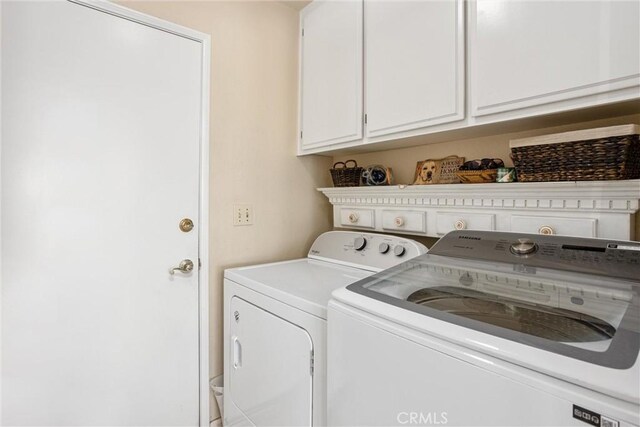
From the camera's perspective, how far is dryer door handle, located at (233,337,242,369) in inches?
60.9

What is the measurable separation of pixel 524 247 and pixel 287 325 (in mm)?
878

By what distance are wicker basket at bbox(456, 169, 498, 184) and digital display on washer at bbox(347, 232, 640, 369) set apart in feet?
1.30

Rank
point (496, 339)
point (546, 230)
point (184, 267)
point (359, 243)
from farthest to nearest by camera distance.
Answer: point (359, 243), point (184, 267), point (546, 230), point (496, 339)

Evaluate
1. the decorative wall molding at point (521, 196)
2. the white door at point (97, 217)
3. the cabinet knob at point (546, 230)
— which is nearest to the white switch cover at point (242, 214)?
the white door at point (97, 217)

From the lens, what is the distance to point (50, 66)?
1273 mm

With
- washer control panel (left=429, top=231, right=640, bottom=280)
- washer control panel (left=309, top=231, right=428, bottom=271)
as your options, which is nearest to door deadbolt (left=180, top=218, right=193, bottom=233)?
washer control panel (left=309, top=231, right=428, bottom=271)

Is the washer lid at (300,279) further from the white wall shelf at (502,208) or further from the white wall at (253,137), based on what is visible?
the white wall shelf at (502,208)

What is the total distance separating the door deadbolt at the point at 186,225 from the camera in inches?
63.3

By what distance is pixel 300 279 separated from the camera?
148 cm

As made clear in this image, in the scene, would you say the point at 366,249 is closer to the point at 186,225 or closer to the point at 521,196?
the point at 521,196

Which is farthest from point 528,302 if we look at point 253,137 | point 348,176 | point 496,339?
point 253,137

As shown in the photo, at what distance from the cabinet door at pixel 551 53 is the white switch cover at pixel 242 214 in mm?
1227

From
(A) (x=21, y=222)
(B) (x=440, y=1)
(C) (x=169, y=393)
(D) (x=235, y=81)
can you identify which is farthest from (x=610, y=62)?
(C) (x=169, y=393)

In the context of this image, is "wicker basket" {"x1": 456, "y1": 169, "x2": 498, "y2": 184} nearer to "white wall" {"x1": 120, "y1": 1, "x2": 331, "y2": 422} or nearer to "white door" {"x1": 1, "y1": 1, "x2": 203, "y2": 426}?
"white wall" {"x1": 120, "y1": 1, "x2": 331, "y2": 422}
